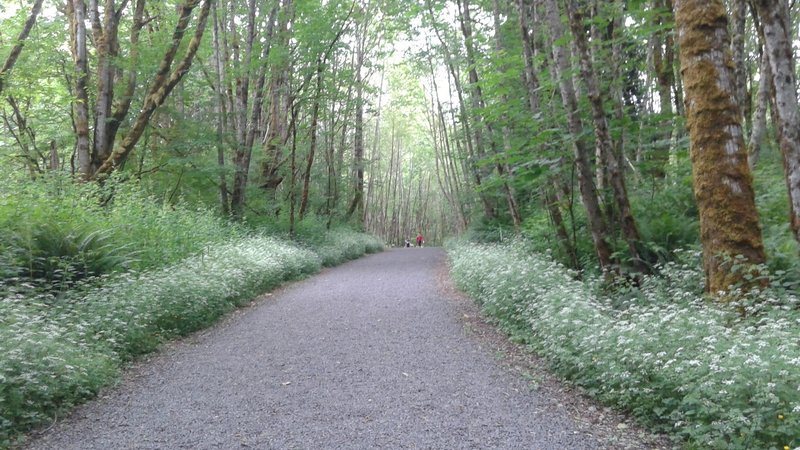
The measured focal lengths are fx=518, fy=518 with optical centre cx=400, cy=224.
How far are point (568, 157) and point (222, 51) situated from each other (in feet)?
47.5

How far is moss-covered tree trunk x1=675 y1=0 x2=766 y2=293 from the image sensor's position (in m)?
5.08

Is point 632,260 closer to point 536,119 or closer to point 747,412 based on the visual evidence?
point 536,119

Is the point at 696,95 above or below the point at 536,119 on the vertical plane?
below

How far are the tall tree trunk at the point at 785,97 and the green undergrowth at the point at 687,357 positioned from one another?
49.8 inches

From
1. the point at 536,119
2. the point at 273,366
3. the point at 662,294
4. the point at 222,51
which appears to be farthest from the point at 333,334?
the point at 222,51

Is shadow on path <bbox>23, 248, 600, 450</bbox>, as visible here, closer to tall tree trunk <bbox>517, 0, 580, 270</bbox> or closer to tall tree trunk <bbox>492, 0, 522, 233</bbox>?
tall tree trunk <bbox>517, 0, 580, 270</bbox>

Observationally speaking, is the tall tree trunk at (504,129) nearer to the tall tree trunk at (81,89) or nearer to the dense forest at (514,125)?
the dense forest at (514,125)

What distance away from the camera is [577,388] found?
491cm

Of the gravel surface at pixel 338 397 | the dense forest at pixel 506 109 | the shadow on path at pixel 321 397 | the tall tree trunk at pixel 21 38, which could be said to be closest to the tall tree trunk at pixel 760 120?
the dense forest at pixel 506 109

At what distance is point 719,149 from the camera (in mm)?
5125

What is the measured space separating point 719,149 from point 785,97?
1332 millimetres

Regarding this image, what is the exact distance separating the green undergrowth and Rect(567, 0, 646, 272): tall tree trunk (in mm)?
934

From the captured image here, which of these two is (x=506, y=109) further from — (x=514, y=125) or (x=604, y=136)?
(x=604, y=136)

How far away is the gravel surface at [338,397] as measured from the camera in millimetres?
3883
